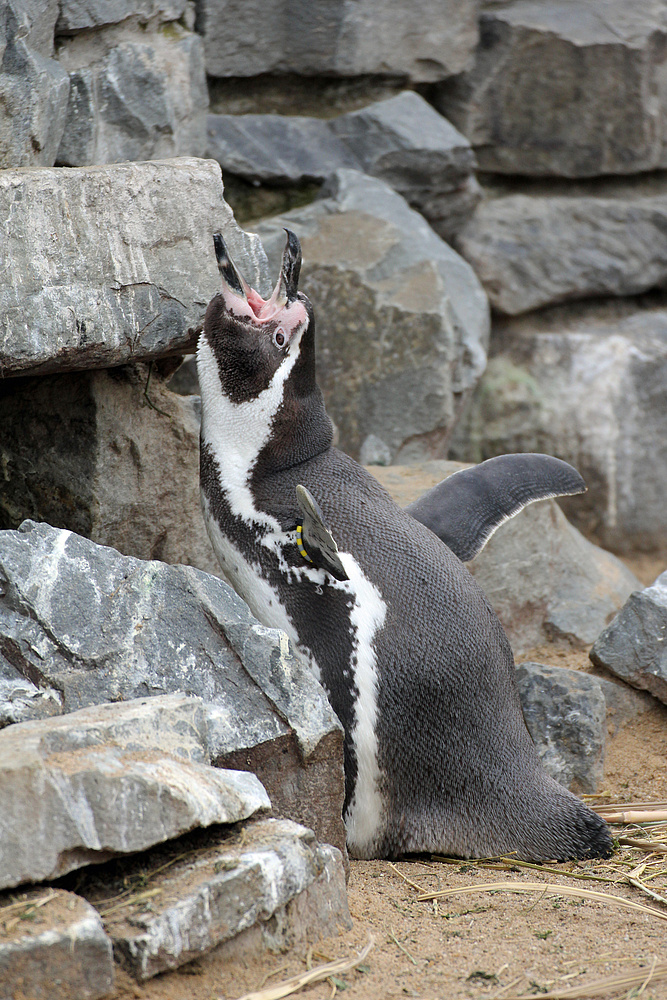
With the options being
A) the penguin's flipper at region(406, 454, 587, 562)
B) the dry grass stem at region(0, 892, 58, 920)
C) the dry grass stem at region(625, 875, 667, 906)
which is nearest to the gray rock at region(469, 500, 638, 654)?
the penguin's flipper at region(406, 454, 587, 562)

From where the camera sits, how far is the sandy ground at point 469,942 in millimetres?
1717

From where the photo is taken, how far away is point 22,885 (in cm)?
158

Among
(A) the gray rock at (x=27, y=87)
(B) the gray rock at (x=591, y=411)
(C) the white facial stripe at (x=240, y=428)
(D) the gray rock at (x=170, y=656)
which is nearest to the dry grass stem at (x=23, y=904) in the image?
(D) the gray rock at (x=170, y=656)

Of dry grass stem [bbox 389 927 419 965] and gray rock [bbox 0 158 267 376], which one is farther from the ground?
gray rock [bbox 0 158 267 376]

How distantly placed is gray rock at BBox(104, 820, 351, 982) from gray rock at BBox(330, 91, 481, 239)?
3.81m

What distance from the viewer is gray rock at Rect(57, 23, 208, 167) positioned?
10.2 ft

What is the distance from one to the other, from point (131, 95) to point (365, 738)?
2.14 metres

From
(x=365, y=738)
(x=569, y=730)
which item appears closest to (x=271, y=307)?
(x=365, y=738)

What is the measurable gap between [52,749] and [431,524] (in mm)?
1522

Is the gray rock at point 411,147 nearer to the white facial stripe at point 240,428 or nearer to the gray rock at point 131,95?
the gray rock at point 131,95

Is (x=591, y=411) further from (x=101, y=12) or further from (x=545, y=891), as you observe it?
(x=545, y=891)

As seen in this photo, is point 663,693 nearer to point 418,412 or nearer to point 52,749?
point 418,412

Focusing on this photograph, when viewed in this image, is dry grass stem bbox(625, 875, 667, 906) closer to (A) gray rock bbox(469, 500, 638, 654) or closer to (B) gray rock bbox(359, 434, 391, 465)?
(A) gray rock bbox(469, 500, 638, 654)

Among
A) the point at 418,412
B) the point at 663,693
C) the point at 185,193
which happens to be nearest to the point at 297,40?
the point at 418,412
